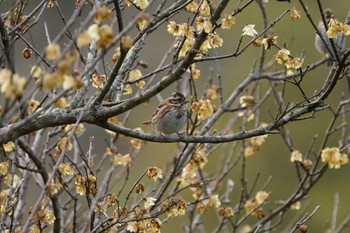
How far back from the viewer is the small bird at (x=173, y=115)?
6645mm

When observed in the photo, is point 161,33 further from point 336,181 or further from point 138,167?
point 336,181

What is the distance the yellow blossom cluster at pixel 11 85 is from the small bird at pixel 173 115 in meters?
Result: 4.01

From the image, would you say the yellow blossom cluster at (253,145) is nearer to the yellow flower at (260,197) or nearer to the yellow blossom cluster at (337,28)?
the yellow flower at (260,197)

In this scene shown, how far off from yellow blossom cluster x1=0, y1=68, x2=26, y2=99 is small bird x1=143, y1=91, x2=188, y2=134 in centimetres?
401

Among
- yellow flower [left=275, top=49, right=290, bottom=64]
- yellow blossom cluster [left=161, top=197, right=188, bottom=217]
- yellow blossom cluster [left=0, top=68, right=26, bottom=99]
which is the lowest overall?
yellow blossom cluster [left=0, top=68, right=26, bottom=99]

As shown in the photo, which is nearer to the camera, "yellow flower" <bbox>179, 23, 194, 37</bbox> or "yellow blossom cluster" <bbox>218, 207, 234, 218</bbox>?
"yellow flower" <bbox>179, 23, 194, 37</bbox>

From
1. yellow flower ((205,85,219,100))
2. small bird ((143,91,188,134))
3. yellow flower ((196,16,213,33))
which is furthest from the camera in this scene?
small bird ((143,91,188,134))

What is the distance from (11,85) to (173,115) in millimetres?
4123

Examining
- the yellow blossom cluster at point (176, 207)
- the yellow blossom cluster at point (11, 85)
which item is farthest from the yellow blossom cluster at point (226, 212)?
the yellow blossom cluster at point (11, 85)

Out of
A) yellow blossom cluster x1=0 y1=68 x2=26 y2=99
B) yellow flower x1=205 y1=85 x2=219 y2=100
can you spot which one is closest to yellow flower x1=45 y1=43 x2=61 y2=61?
yellow blossom cluster x1=0 y1=68 x2=26 y2=99

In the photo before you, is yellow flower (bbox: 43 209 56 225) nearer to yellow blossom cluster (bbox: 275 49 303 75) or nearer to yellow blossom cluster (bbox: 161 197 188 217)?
yellow blossom cluster (bbox: 161 197 188 217)

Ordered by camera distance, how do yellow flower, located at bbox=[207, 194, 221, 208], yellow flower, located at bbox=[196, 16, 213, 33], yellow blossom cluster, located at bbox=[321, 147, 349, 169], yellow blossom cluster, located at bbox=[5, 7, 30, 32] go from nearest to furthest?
yellow flower, located at bbox=[196, 16, 213, 33]
yellow blossom cluster, located at bbox=[5, 7, 30, 32]
yellow blossom cluster, located at bbox=[321, 147, 349, 169]
yellow flower, located at bbox=[207, 194, 221, 208]

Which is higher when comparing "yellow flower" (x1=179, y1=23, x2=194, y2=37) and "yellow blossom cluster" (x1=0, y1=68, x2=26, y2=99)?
"yellow flower" (x1=179, y1=23, x2=194, y2=37)

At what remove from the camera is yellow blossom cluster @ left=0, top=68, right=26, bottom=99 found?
256cm
